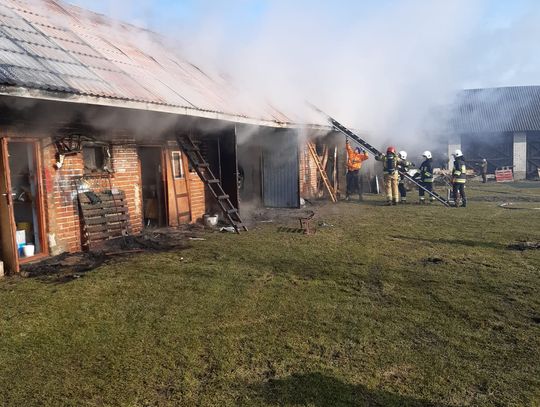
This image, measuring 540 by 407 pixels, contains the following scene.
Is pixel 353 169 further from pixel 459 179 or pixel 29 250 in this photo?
pixel 29 250

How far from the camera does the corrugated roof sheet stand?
26.8 meters

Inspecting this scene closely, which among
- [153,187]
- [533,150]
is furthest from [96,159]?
[533,150]

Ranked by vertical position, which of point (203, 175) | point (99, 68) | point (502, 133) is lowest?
point (203, 175)

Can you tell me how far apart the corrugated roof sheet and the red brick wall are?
955 inches

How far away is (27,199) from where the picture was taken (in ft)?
22.7

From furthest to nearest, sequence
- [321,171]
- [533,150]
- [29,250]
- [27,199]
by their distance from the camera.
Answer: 1. [533,150]
2. [321,171]
3. [27,199]
4. [29,250]

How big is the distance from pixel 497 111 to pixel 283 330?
2949cm

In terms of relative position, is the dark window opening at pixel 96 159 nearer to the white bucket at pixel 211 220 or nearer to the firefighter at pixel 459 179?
the white bucket at pixel 211 220

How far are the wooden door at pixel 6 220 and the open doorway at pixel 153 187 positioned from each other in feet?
11.4

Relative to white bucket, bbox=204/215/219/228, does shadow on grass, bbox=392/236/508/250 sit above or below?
below

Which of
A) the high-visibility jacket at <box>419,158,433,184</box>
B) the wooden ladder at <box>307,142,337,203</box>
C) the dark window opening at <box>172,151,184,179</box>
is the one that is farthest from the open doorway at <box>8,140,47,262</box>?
the high-visibility jacket at <box>419,158,433,184</box>

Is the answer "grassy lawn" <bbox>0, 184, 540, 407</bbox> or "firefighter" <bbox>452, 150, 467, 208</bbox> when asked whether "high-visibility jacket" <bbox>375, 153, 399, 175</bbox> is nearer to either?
"firefighter" <bbox>452, 150, 467, 208</bbox>

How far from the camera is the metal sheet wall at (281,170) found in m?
12.4

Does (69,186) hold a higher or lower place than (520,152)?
lower
